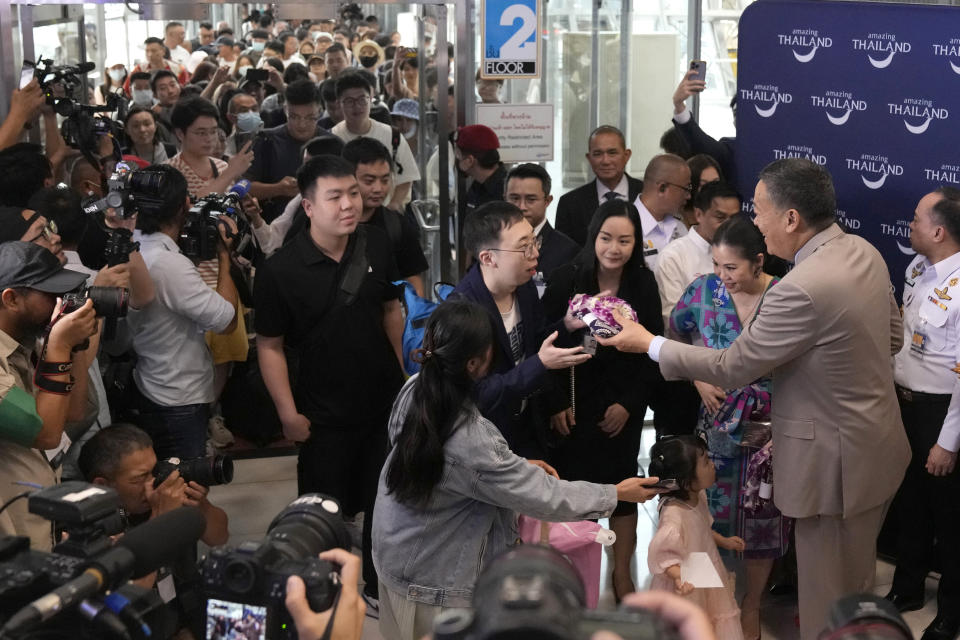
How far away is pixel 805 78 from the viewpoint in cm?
508

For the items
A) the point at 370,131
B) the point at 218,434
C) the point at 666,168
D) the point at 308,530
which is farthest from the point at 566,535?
the point at 370,131

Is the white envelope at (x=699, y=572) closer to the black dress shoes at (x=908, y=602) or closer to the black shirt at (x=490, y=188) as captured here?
the black dress shoes at (x=908, y=602)

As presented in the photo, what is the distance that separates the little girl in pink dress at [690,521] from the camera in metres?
3.78

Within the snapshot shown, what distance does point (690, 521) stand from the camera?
12.7ft

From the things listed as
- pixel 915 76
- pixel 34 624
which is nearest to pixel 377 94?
pixel 915 76

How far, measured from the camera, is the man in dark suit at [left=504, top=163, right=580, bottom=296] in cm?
491

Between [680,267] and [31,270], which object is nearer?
[31,270]

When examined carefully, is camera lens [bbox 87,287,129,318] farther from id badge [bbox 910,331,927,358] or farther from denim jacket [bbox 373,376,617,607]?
id badge [bbox 910,331,927,358]

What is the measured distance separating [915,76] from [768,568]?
6.72 feet

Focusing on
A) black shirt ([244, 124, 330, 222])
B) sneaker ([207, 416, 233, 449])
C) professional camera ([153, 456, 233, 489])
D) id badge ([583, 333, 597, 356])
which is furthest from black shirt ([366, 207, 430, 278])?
black shirt ([244, 124, 330, 222])

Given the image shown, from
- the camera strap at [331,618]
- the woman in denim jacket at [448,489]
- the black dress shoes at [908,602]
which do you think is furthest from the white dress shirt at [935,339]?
the camera strap at [331,618]

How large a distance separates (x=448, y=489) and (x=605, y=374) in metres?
1.58

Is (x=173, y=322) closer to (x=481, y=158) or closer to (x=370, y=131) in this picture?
(x=481, y=158)

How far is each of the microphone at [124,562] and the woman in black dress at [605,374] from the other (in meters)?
2.37
